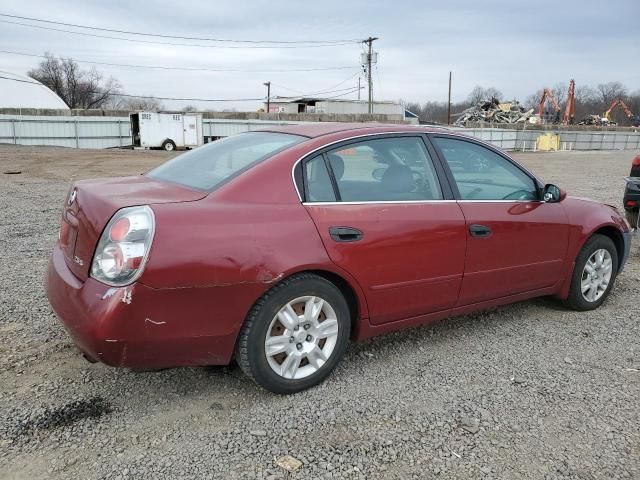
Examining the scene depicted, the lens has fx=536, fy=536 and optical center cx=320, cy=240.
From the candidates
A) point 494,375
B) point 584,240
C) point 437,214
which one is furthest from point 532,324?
point 437,214

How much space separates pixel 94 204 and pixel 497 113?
193 feet

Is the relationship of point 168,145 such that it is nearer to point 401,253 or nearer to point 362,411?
point 401,253

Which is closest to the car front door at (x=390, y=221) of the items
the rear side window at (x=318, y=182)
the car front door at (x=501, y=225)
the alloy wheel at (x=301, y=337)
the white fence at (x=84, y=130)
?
the rear side window at (x=318, y=182)

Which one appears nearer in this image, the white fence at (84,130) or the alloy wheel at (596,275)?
the alloy wheel at (596,275)

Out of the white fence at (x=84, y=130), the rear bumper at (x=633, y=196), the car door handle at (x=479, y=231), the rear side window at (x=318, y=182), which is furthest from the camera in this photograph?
the white fence at (x=84, y=130)

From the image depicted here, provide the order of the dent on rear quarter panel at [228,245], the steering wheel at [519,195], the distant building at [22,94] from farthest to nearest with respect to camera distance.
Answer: the distant building at [22,94] → the steering wheel at [519,195] → the dent on rear quarter panel at [228,245]

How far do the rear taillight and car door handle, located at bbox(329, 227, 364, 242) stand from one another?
0.98m

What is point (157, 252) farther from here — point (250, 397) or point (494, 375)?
point (494, 375)

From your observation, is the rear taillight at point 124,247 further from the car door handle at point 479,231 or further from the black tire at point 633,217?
the black tire at point 633,217

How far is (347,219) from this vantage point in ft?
10.0

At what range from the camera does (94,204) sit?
2.81 meters

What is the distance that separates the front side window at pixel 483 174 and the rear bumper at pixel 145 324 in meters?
1.90

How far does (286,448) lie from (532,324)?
2511mm

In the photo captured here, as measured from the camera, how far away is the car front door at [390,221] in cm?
306
